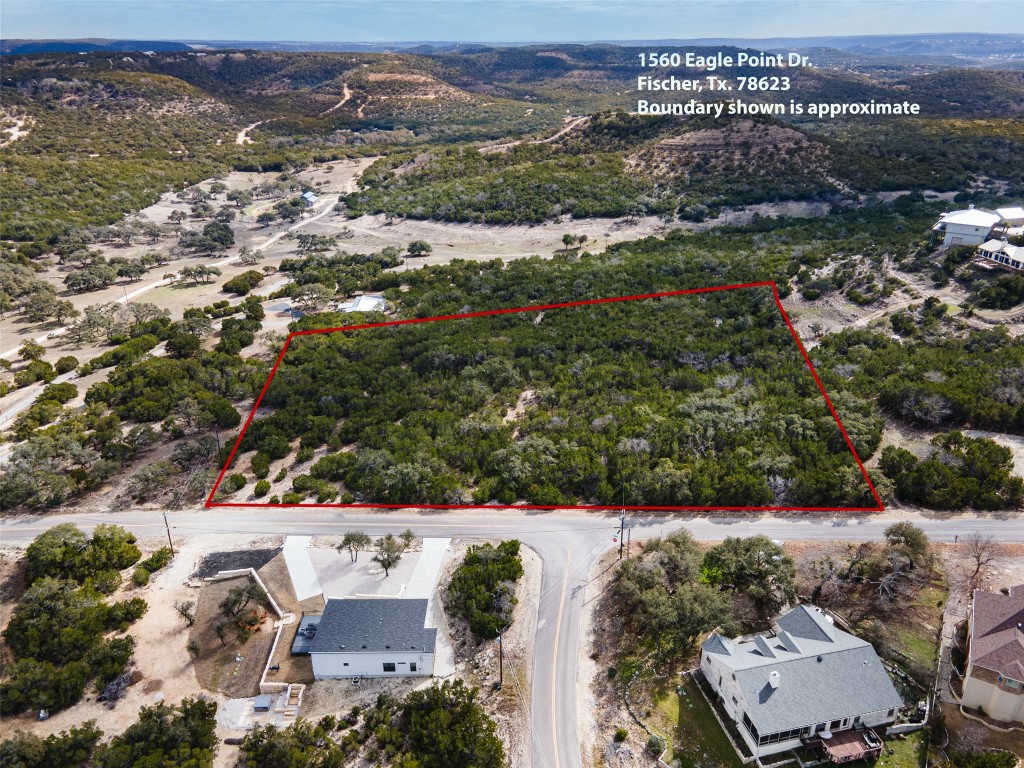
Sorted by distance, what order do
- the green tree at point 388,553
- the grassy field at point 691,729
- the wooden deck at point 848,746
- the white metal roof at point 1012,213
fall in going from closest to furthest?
the wooden deck at point 848,746
the grassy field at point 691,729
the green tree at point 388,553
the white metal roof at point 1012,213

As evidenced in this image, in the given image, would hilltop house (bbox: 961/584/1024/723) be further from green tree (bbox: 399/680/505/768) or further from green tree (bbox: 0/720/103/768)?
green tree (bbox: 0/720/103/768)

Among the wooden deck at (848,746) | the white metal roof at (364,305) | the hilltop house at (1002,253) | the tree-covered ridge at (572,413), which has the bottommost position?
the wooden deck at (848,746)

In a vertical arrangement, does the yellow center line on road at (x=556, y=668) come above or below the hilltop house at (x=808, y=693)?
below

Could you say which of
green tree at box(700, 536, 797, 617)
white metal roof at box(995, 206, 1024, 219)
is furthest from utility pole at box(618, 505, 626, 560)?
white metal roof at box(995, 206, 1024, 219)

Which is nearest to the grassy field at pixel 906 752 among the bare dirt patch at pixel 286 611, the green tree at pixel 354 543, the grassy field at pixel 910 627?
the grassy field at pixel 910 627

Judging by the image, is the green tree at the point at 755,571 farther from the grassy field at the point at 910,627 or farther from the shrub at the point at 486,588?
the shrub at the point at 486,588

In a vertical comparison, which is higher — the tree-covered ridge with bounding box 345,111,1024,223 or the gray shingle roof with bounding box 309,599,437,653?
the tree-covered ridge with bounding box 345,111,1024,223
